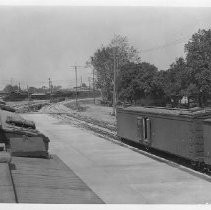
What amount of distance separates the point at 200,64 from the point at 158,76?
25.7 m

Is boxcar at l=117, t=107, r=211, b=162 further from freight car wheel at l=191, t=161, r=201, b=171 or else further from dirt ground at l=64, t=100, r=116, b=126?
dirt ground at l=64, t=100, r=116, b=126

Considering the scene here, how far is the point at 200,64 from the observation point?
4928 cm

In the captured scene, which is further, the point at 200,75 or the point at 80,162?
the point at 200,75

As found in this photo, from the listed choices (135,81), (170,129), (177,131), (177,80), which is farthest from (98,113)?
(177,131)

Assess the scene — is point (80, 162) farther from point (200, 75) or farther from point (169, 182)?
point (200, 75)

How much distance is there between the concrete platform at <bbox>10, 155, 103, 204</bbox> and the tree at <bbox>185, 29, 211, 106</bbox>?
39.7 metres

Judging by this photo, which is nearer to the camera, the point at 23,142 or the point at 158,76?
the point at 23,142

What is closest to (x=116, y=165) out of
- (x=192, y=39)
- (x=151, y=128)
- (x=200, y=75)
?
(x=151, y=128)

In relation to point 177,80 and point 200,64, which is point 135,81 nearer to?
point 177,80

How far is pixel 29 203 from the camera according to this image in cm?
647

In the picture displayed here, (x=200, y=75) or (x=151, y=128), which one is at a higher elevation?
(x=200, y=75)

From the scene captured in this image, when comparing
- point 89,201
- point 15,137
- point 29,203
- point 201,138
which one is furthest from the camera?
point 201,138

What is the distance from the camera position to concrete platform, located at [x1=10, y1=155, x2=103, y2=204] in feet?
23.0

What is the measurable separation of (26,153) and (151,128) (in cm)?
1330
